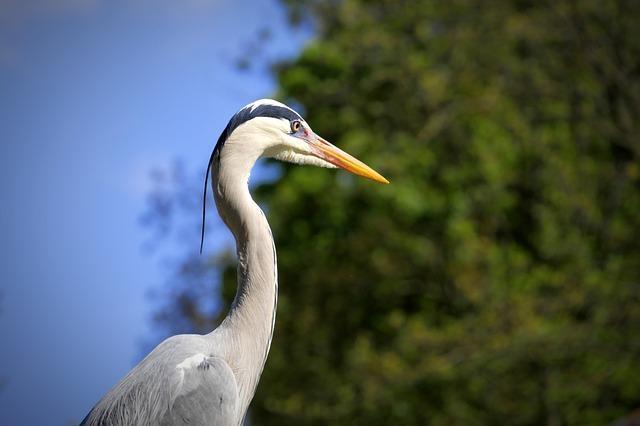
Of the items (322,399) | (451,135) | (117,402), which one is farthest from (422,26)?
(117,402)

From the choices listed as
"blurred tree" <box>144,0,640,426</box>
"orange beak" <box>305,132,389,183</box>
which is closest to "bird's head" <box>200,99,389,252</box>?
"orange beak" <box>305,132,389,183</box>

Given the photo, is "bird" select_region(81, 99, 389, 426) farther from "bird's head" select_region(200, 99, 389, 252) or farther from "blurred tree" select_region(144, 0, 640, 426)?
"blurred tree" select_region(144, 0, 640, 426)

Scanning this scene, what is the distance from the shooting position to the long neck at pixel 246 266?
366cm

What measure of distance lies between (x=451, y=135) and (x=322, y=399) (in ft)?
12.2

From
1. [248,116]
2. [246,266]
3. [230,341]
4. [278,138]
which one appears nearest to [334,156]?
[278,138]

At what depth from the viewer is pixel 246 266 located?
12.1 ft

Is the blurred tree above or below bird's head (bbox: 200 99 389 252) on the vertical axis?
below

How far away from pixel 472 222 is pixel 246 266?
8385 mm

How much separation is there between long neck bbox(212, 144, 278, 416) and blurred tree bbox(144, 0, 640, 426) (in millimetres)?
6287

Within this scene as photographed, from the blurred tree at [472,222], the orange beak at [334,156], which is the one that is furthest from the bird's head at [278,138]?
the blurred tree at [472,222]

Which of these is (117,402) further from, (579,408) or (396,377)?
(579,408)

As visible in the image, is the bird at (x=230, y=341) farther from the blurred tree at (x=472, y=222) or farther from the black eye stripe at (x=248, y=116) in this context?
the blurred tree at (x=472, y=222)

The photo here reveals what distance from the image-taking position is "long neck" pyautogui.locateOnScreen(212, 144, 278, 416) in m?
3.66

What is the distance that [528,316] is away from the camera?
998 cm
